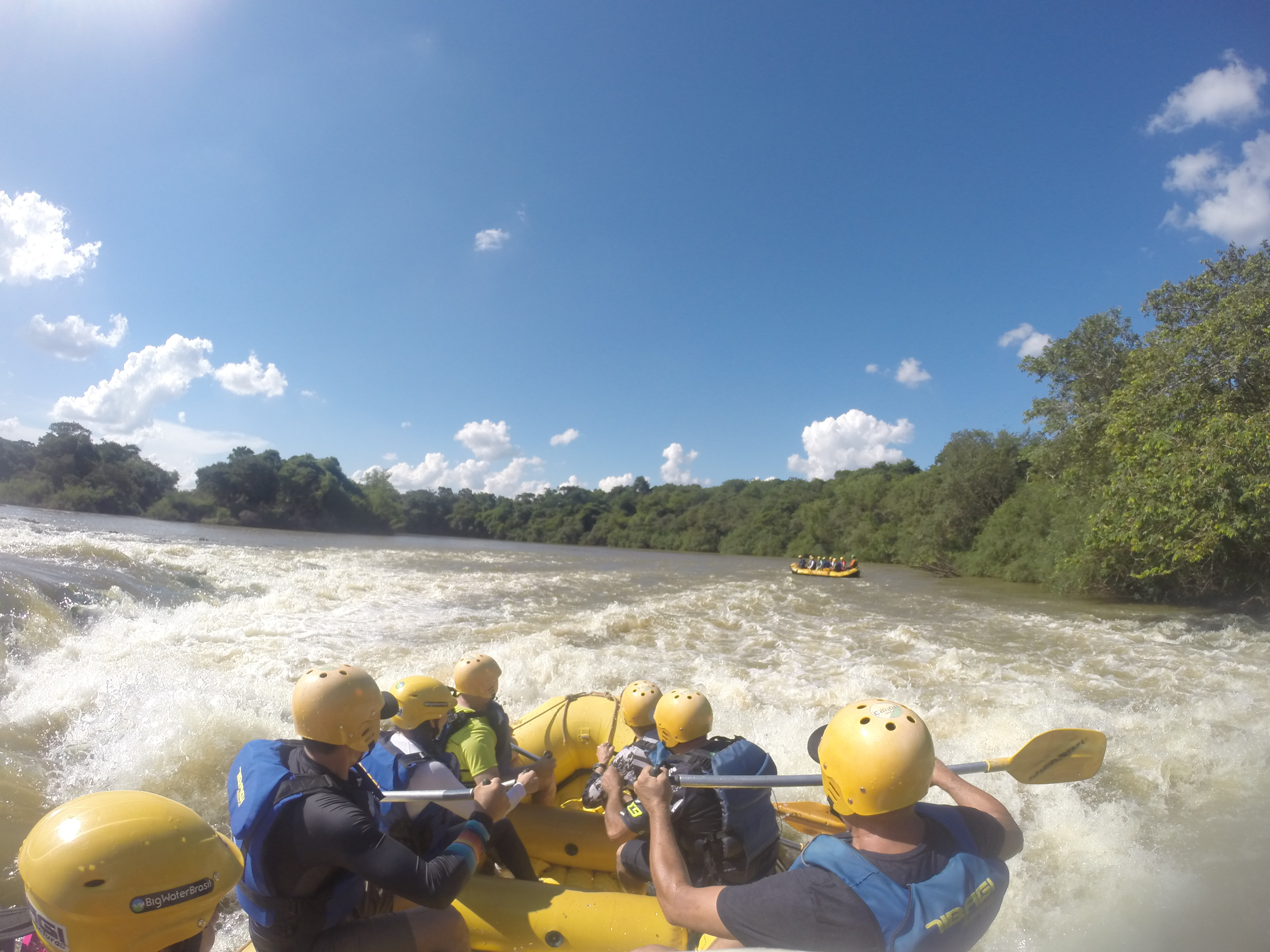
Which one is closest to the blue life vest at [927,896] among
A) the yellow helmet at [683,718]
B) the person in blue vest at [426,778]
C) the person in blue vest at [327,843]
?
the yellow helmet at [683,718]

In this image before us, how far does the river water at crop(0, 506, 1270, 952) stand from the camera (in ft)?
13.3

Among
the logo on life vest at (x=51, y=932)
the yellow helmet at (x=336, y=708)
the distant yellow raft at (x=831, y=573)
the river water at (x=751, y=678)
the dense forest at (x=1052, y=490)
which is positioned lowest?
the river water at (x=751, y=678)

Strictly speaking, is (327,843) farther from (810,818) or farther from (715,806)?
(810,818)

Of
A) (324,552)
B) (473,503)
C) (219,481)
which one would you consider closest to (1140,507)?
(324,552)

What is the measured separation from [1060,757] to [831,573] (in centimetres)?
2475

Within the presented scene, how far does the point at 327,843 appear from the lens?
1.88m

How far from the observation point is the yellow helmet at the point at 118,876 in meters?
1.39

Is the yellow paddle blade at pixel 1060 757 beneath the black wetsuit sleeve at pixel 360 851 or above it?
above

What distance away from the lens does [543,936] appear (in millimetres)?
2549

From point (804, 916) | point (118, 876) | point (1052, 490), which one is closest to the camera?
point (118, 876)

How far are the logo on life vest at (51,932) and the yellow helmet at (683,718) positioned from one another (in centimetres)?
185

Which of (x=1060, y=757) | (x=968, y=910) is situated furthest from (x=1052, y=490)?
(x=968, y=910)

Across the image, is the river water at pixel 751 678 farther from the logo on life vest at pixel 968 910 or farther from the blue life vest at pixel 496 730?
the logo on life vest at pixel 968 910

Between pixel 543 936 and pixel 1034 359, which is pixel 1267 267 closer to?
pixel 1034 359
